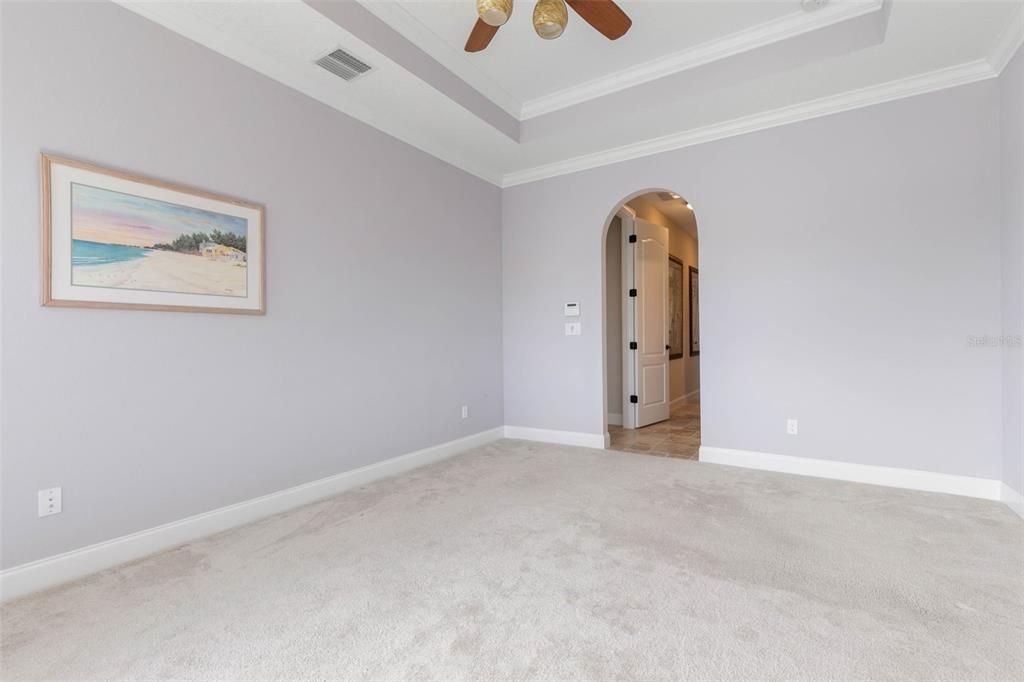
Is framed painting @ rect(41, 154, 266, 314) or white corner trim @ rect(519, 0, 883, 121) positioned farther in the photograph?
white corner trim @ rect(519, 0, 883, 121)

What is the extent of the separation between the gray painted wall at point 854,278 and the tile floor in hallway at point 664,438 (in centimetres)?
38

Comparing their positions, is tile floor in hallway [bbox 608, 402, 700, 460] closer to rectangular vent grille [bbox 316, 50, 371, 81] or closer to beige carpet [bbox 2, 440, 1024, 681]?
beige carpet [bbox 2, 440, 1024, 681]

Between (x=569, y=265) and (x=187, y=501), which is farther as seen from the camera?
(x=569, y=265)

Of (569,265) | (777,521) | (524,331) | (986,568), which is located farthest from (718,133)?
(986,568)

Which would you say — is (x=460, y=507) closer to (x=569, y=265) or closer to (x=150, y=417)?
(x=150, y=417)

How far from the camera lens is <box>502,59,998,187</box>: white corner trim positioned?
2.96m

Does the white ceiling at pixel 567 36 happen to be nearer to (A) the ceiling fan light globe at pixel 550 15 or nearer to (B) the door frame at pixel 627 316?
(A) the ceiling fan light globe at pixel 550 15

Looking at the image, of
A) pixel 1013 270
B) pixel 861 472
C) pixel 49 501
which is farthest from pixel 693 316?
pixel 49 501

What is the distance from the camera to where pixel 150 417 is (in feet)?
7.52

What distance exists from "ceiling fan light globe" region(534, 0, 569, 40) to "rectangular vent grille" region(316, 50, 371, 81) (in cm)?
121

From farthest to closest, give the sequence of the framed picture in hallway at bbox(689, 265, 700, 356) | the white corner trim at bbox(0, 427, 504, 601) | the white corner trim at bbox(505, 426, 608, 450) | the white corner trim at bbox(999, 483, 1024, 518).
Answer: the framed picture in hallway at bbox(689, 265, 700, 356) < the white corner trim at bbox(505, 426, 608, 450) < the white corner trim at bbox(999, 483, 1024, 518) < the white corner trim at bbox(0, 427, 504, 601)

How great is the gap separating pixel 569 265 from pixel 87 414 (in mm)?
3679

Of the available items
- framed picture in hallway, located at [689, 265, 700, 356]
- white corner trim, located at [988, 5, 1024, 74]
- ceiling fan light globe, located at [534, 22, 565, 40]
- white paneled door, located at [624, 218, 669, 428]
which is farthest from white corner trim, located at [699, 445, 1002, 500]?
framed picture in hallway, located at [689, 265, 700, 356]

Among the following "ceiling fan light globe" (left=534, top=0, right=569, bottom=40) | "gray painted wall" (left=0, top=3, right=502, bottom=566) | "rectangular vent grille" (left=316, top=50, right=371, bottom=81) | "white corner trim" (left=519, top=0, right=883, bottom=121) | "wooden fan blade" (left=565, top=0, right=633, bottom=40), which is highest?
"white corner trim" (left=519, top=0, right=883, bottom=121)
